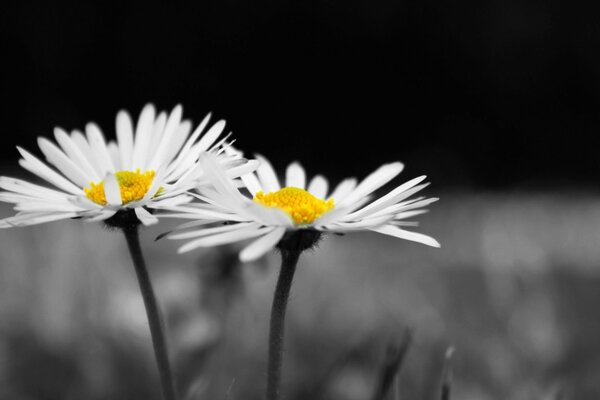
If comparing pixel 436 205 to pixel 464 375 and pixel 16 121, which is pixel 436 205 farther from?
pixel 16 121

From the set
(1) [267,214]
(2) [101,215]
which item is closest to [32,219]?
(2) [101,215]

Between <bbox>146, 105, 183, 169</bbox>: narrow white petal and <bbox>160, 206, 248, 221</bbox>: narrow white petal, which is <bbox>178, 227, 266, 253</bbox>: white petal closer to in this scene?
<bbox>160, 206, 248, 221</bbox>: narrow white petal

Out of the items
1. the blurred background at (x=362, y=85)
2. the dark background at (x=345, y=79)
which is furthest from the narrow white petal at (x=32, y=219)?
the dark background at (x=345, y=79)

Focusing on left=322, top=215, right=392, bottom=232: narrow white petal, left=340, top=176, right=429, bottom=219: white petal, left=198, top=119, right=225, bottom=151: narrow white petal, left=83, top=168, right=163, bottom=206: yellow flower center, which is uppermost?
left=198, top=119, right=225, bottom=151: narrow white petal

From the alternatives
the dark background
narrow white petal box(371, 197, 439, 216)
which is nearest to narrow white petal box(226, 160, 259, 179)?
narrow white petal box(371, 197, 439, 216)

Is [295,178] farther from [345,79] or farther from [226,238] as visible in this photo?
[345,79]
